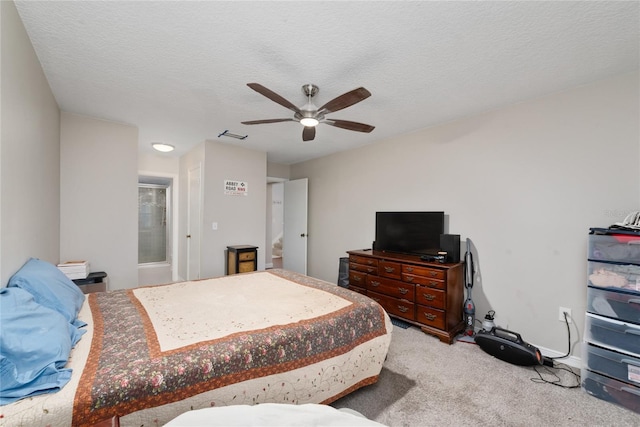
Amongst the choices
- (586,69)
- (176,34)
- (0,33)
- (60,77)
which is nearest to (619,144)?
(586,69)

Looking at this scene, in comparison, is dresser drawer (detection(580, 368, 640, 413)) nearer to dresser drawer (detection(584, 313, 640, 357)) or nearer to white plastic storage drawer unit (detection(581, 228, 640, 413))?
white plastic storage drawer unit (detection(581, 228, 640, 413))

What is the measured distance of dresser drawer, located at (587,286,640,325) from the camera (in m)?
1.86

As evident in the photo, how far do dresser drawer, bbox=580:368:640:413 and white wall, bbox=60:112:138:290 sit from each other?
4791mm

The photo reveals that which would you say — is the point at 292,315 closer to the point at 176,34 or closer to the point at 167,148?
the point at 176,34

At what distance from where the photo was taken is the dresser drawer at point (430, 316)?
2785 mm

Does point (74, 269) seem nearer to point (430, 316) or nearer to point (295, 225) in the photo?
point (295, 225)

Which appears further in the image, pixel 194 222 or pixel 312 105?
pixel 194 222

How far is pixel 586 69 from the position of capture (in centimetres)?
211

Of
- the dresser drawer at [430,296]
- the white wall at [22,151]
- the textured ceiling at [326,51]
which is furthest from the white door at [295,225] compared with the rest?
the white wall at [22,151]

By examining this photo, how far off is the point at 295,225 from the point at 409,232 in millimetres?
2720

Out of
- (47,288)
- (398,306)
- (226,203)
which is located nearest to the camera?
(47,288)

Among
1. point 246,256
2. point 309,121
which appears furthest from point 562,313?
point 246,256

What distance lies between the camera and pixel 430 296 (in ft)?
9.36

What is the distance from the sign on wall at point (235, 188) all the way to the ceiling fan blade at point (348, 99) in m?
2.66
